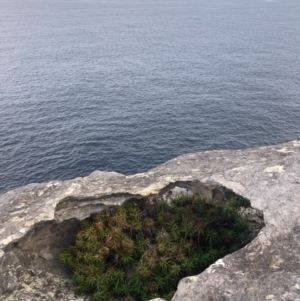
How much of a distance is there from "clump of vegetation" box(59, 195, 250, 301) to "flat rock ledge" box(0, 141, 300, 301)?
1.09 meters

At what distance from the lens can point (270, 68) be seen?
334 ft

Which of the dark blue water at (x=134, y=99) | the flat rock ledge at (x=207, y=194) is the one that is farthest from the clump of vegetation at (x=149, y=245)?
the dark blue water at (x=134, y=99)

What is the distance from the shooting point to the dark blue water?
207 feet

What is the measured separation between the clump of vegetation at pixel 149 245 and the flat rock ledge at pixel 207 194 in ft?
3.58

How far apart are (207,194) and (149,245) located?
5458mm

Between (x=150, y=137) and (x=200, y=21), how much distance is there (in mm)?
133809

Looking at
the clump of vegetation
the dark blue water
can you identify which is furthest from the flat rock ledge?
the dark blue water

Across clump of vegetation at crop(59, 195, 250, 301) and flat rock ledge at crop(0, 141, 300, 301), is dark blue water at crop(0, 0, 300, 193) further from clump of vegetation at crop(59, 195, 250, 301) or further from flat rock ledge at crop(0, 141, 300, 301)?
clump of vegetation at crop(59, 195, 250, 301)

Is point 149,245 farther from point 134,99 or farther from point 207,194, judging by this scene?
point 134,99

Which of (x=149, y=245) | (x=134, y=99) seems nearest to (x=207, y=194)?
(x=149, y=245)

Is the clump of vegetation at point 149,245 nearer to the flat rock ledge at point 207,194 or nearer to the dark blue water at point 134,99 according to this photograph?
the flat rock ledge at point 207,194

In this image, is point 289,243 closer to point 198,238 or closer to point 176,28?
point 198,238

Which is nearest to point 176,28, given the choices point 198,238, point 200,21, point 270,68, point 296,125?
point 200,21

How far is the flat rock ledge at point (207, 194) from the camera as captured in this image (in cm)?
1499
